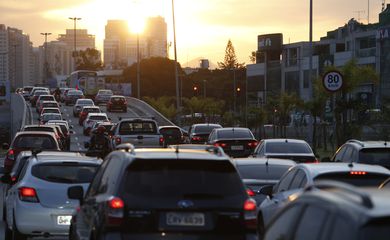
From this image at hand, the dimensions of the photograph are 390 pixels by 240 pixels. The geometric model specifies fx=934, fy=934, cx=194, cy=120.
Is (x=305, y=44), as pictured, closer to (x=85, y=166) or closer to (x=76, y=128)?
(x=76, y=128)

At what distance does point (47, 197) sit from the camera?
1395 cm

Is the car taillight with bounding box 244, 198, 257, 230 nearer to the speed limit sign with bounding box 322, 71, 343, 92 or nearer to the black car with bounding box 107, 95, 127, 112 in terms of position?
the speed limit sign with bounding box 322, 71, 343, 92

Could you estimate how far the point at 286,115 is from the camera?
5606 centimetres

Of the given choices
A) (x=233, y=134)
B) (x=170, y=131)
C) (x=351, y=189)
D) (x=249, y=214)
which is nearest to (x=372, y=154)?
(x=249, y=214)

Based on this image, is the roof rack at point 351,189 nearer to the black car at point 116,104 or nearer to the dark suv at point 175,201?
the dark suv at point 175,201

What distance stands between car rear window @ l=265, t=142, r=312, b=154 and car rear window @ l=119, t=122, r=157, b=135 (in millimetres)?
9215

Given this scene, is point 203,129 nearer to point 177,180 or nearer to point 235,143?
point 235,143

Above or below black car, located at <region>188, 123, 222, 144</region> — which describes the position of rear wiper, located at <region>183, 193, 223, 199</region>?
above

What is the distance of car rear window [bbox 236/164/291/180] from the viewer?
1694 cm

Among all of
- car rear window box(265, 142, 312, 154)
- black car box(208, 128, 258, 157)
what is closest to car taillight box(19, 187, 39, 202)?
car rear window box(265, 142, 312, 154)

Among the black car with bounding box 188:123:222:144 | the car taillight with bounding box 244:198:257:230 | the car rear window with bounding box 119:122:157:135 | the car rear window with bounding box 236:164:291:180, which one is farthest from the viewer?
the black car with bounding box 188:123:222:144

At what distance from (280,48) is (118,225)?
105195 millimetres

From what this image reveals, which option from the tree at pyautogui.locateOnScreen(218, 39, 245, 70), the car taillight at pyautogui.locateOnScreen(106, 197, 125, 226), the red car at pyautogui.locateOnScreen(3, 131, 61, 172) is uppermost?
the tree at pyautogui.locateOnScreen(218, 39, 245, 70)

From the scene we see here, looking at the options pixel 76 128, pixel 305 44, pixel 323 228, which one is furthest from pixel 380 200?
pixel 305 44
